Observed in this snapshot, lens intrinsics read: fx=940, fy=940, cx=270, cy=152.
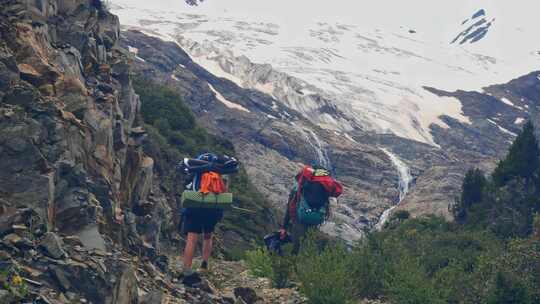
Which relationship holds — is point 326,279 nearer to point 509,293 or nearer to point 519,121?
point 509,293

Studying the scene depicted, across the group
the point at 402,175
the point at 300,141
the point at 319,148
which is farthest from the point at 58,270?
the point at 402,175

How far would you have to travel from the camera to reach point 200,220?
61.3 feet

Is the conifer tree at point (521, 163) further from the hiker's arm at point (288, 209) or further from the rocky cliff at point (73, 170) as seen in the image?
the rocky cliff at point (73, 170)

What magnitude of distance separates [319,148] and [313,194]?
59.1m

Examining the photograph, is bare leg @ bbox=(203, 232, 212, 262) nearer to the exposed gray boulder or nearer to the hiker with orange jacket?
the hiker with orange jacket

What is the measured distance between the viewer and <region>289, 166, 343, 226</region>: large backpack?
20.0m

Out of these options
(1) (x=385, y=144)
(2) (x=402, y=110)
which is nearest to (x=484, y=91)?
(2) (x=402, y=110)

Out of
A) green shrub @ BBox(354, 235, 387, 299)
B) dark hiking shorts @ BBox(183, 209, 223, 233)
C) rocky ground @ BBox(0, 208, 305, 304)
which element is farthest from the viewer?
green shrub @ BBox(354, 235, 387, 299)

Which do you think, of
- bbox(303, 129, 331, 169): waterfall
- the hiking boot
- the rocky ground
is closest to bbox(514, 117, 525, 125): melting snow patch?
bbox(303, 129, 331, 169): waterfall

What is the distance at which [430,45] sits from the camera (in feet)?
629

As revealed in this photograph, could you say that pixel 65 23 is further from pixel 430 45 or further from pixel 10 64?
pixel 430 45

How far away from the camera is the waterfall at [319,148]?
77.4m

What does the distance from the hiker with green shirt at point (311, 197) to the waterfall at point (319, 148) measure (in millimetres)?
56138

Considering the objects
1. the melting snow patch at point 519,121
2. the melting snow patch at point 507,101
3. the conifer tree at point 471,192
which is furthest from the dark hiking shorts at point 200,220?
the melting snow patch at point 507,101
